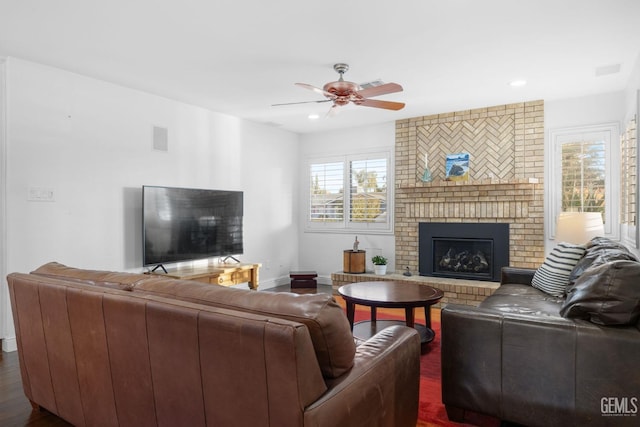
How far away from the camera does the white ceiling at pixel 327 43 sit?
2.68 m

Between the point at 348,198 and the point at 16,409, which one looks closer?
the point at 16,409

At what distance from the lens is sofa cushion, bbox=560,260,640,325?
1851mm

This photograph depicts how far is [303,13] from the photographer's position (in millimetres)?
2738

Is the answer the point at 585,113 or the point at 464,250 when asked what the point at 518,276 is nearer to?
the point at 464,250

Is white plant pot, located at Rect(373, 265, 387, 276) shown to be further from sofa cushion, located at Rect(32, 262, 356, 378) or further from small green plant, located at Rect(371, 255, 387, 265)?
sofa cushion, located at Rect(32, 262, 356, 378)

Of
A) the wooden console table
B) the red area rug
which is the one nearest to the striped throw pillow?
the red area rug

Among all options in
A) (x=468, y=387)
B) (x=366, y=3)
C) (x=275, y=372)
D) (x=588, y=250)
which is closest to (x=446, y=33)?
(x=366, y=3)

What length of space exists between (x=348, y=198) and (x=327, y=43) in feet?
11.3

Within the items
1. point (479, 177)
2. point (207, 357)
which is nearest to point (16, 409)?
point (207, 357)

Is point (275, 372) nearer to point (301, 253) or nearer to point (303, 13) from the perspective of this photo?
point (303, 13)

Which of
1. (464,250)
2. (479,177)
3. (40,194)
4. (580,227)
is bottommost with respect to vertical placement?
(464,250)

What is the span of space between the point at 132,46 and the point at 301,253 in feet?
14.2

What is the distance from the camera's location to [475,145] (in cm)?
530

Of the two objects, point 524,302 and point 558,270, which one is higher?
point 558,270
